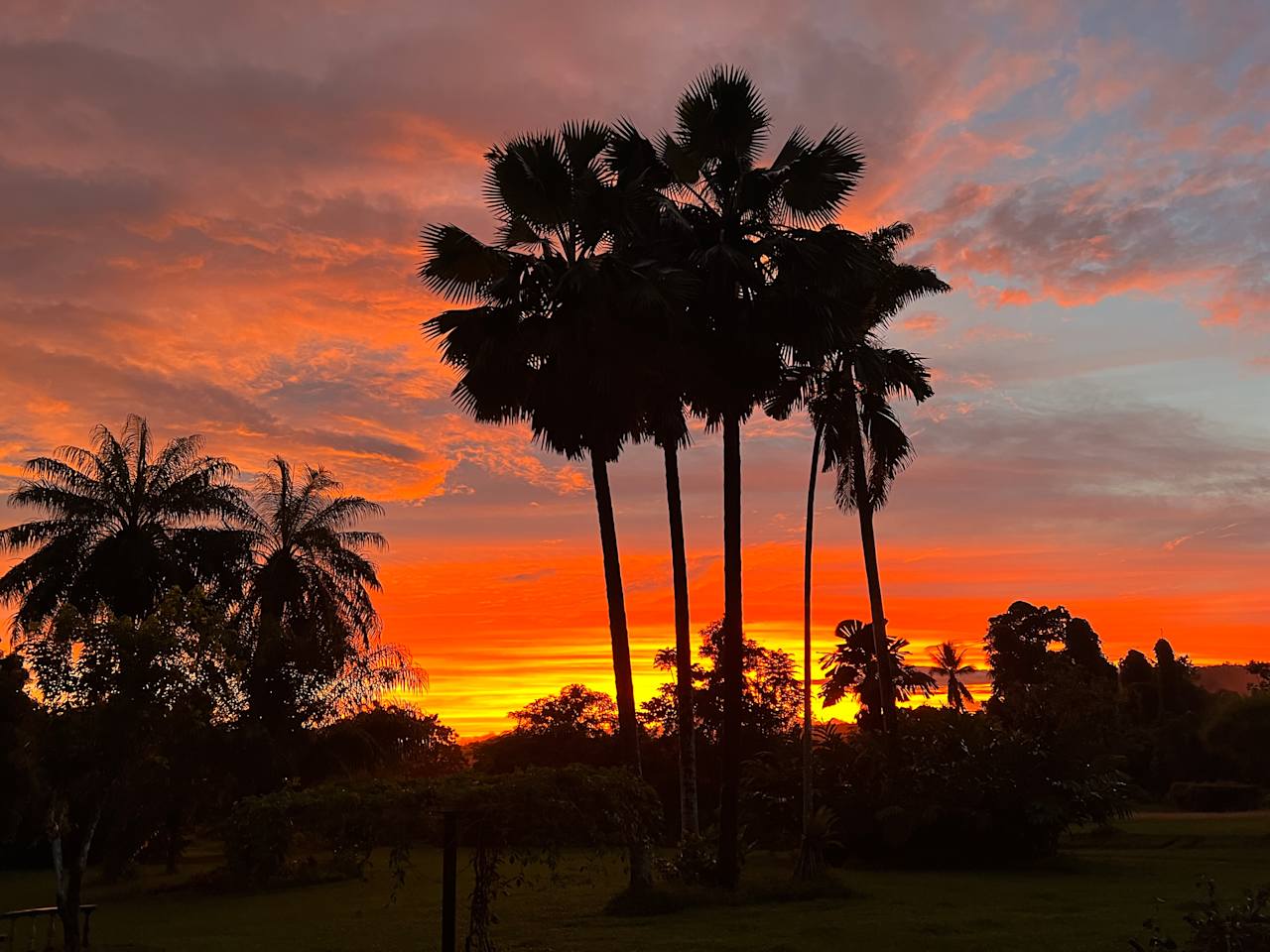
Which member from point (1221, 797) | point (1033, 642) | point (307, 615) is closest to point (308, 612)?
point (307, 615)

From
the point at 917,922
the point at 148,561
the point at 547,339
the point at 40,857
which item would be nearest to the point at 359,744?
the point at 148,561

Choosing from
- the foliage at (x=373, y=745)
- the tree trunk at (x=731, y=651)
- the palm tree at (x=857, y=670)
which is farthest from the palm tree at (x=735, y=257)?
the palm tree at (x=857, y=670)

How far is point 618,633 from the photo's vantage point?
25.4 metres

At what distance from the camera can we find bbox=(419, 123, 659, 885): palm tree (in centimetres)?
2406

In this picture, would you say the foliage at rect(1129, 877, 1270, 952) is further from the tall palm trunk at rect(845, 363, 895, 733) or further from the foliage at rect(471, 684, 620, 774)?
the foliage at rect(471, 684, 620, 774)

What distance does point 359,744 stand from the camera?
41.8m

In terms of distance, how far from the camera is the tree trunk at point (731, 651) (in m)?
24.7

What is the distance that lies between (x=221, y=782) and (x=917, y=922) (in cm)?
2477

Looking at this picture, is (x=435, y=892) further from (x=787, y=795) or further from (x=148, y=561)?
(x=148, y=561)

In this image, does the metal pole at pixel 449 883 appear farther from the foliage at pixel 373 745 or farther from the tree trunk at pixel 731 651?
the foliage at pixel 373 745

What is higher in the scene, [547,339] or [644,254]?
[644,254]

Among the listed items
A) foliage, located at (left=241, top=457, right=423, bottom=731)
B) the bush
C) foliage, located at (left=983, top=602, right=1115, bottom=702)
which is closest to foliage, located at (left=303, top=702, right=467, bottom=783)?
foliage, located at (left=241, top=457, right=423, bottom=731)

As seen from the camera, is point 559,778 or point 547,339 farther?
point 547,339

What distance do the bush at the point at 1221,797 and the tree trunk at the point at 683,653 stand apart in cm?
5062
